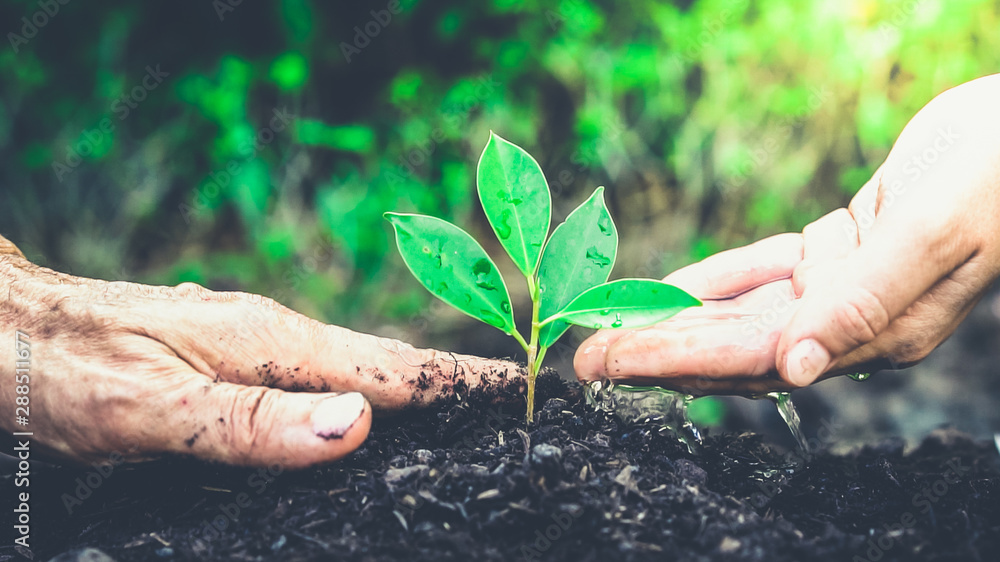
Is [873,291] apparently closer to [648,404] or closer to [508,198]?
[648,404]

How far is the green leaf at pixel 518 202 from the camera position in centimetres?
123

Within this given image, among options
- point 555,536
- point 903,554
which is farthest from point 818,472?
point 555,536

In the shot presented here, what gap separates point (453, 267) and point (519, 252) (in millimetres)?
135

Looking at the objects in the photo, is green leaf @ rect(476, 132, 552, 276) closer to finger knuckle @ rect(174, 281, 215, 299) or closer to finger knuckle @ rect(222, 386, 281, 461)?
finger knuckle @ rect(222, 386, 281, 461)

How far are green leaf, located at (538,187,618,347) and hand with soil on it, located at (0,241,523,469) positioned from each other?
1.00ft

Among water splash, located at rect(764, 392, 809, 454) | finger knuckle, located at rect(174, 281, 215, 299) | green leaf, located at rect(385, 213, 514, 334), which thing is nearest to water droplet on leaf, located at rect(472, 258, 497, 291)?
green leaf, located at rect(385, 213, 514, 334)

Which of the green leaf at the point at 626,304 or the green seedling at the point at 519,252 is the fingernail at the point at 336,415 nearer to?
the green seedling at the point at 519,252

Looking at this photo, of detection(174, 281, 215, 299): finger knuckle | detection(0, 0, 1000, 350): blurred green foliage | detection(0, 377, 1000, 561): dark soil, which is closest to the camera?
detection(0, 377, 1000, 561): dark soil

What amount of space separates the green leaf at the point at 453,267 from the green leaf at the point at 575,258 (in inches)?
3.9

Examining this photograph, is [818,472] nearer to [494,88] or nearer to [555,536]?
[555,536]

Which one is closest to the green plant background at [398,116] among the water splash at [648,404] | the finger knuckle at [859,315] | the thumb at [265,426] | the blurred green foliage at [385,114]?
the blurred green foliage at [385,114]

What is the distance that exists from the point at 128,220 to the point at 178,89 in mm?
735

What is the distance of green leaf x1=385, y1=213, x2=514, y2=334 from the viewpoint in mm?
1213

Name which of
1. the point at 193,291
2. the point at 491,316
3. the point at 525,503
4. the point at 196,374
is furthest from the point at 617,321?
the point at 193,291
